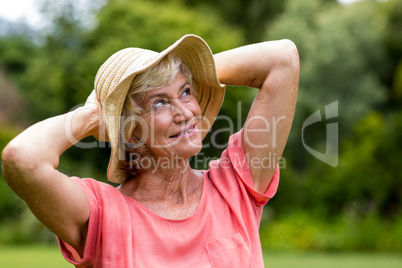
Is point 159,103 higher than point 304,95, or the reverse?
point 304,95

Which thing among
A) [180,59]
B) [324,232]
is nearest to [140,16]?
[324,232]

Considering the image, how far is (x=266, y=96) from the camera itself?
2031 mm

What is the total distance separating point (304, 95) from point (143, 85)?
12.8 m

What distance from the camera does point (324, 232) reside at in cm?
963

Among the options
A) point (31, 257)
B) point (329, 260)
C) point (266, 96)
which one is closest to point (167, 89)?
point (266, 96)

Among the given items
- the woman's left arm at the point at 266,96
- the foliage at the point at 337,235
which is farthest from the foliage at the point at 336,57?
the woman's left arm at the point at 266,96

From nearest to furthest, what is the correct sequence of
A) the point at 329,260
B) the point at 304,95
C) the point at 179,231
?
the point at 179,231
the point at 329,260
the point at 304,95

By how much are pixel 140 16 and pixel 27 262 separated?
6.61 meters

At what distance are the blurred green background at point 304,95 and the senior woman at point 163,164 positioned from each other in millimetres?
6615

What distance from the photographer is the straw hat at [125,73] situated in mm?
1823

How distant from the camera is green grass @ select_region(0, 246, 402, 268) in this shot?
762 centimetres

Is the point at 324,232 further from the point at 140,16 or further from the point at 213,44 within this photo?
the point at 140,16

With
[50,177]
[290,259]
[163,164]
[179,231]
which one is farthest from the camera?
[290,259]

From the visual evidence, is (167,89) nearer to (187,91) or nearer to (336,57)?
(187,91)
